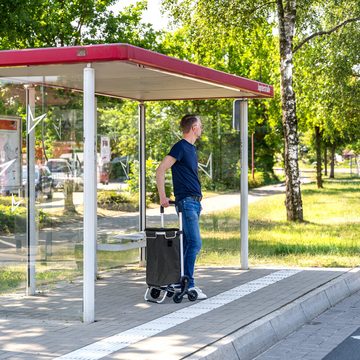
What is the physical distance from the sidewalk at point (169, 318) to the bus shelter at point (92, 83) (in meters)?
0.41

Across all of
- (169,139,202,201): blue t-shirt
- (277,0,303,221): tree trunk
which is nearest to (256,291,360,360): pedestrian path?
(169,139,202,201): blue t-shirt

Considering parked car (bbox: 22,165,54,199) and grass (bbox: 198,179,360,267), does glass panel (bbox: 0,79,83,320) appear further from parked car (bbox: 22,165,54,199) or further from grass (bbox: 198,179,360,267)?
grass (bbox: 198,179,360,267)

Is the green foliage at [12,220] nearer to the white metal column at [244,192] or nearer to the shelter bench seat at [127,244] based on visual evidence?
the shelter bench seat at [127,244]

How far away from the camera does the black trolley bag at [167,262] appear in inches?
368

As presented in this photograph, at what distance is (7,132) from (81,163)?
902 millimetres

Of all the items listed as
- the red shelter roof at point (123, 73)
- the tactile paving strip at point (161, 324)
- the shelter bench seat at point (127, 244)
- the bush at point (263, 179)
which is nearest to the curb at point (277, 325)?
the tactile paving strip at point (161, 324)

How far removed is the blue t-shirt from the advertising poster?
1.69 metres

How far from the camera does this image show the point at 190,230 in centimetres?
955

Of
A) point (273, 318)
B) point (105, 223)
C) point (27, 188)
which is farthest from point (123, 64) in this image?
point (105, 223)

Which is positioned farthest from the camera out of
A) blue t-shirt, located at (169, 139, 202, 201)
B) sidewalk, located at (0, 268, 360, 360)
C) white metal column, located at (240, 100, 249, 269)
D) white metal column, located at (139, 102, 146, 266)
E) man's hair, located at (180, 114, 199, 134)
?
white metal column, located at (139, 102, 146, 266)

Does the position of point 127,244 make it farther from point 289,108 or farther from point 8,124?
point 289,108

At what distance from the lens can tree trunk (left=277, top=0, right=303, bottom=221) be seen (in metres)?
22.4

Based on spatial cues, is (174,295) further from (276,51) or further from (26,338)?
(276,51)

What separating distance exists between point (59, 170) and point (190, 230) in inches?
61.9
